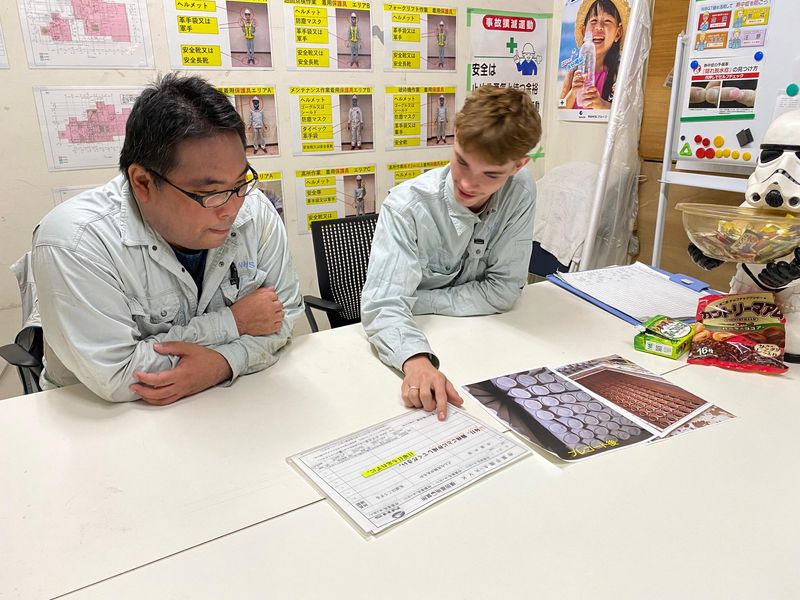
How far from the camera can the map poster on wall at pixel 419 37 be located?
2.55 metres

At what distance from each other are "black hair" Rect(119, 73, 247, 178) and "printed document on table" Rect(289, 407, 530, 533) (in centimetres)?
62

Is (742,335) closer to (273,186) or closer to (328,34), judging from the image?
(273,186)

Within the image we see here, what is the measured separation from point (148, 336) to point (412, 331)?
0.58 meters

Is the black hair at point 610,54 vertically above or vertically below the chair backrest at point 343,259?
above

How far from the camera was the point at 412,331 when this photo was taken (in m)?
1.31

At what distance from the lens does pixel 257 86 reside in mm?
2328

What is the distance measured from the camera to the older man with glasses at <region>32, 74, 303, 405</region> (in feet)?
3.57

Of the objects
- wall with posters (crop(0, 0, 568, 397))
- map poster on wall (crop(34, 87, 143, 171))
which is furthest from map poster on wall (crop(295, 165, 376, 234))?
map poster on wall (crop(34, 87, 143, 171))

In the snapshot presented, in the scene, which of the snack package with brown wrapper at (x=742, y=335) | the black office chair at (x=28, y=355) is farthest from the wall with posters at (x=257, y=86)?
the snack package with brown wrapper at (x=742, y=335)

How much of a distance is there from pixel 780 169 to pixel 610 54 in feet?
5.53

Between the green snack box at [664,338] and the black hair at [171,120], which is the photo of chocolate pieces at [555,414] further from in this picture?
the black hair at [171,120]

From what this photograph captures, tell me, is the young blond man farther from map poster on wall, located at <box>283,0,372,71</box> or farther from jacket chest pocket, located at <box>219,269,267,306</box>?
map poster on wall, located at <box>283,0,372,71</box>

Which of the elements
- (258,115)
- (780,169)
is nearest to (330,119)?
(258,115)

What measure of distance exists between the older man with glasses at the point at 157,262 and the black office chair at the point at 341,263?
2.18 feet
